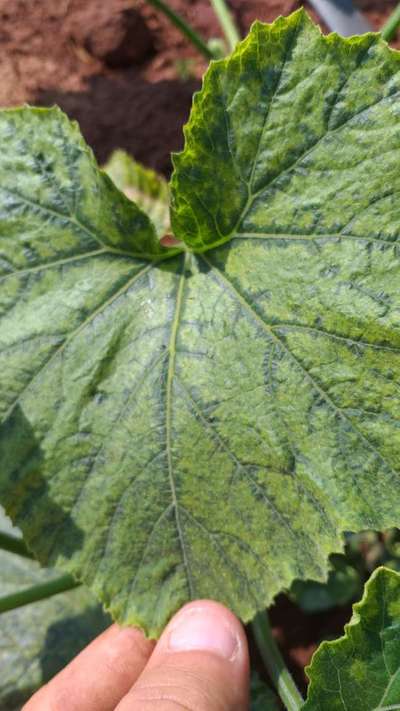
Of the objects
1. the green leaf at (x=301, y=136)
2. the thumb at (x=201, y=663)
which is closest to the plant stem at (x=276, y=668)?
the thumb at (x=201, y=663)

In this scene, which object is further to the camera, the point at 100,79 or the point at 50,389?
the point at 100,79

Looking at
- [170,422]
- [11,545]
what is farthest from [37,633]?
[170,422]

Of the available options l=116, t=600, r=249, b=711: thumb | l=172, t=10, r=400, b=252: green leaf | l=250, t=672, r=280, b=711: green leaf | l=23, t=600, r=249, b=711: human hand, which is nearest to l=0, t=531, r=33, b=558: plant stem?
l=23, t=600, r=249, b=711: human hand

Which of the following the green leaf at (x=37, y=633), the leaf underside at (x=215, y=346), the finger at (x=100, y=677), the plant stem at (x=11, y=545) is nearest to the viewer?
the leaf underside at (x=215, y=346)

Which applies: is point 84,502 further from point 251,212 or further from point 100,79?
point 100,79

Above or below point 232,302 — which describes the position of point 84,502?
below

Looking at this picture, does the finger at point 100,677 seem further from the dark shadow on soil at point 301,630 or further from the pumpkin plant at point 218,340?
the dark shadow on soil at point 301,630

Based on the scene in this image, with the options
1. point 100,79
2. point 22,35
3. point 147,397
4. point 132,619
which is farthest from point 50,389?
point 22,35

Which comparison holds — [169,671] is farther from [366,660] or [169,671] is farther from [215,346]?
[215,346]
